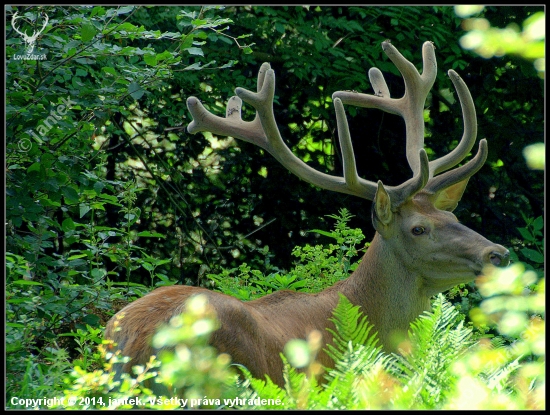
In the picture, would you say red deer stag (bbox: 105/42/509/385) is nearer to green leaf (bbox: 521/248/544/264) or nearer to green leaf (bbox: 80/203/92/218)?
green leaf (bbox: 521/248/544/264)

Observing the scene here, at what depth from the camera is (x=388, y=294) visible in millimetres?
5039

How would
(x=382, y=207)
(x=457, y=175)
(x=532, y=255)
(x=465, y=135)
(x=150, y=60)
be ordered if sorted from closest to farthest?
(x=150, y=60), (x=382, y=207), (x=457, y=175), (x=465, y=135), (x=532, y=255)

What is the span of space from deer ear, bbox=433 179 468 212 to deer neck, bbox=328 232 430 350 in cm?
71

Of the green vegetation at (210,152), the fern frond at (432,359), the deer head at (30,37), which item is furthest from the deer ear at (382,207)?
the deer head at (30,37)

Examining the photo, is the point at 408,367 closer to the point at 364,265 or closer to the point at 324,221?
the point at 364,265

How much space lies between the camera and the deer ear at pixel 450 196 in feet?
18.3

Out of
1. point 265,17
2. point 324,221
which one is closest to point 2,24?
point 265,17

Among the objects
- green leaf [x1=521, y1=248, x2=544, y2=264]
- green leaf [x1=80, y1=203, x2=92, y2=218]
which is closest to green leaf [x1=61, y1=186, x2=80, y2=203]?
green leaf [x1=80, y1=203, x2=92, y2=218]

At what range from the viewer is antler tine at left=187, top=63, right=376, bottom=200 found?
5164mm

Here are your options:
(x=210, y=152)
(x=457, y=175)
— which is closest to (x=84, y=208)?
(x=457, y=175)

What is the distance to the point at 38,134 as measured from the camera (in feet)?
15.8

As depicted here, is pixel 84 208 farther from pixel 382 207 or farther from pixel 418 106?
pixel 418 106

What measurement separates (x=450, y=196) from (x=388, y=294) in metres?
0.99

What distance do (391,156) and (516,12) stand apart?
2.27m
